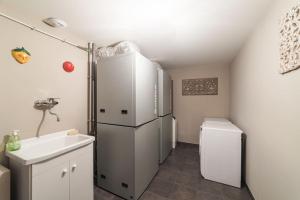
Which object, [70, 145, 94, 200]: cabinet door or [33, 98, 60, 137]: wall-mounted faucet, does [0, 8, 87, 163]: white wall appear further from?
[70, 145, 94, 200]: cabinet door

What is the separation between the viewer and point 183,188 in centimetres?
187

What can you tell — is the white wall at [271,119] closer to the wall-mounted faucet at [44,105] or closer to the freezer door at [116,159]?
the freezer door at [116,159]

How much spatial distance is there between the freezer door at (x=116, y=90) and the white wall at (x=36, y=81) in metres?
0.35

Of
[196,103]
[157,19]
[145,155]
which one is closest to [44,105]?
[145,155]

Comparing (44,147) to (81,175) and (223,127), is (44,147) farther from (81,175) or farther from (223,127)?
(223,127)

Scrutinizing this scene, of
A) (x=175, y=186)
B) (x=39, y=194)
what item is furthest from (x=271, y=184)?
(x=39, y=194)

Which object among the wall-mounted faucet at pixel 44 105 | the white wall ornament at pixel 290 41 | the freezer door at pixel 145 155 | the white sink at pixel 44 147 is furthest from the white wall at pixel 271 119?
the wall-mounted faucet at pixel 44 105

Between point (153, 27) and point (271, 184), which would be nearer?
point (271, 184)

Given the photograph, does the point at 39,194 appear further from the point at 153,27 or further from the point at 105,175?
the point at 153,27

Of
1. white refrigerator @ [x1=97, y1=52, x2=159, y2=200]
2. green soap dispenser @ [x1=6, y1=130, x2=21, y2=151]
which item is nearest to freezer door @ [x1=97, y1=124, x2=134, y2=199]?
white refrigerator @ [x1=97, y1=52, x2=159, y2=200]

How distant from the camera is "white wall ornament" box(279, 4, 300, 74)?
0.86 metres

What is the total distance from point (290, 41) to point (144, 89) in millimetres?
1442

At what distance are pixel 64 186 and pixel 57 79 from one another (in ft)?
4.04

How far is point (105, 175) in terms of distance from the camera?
5.89 feet
